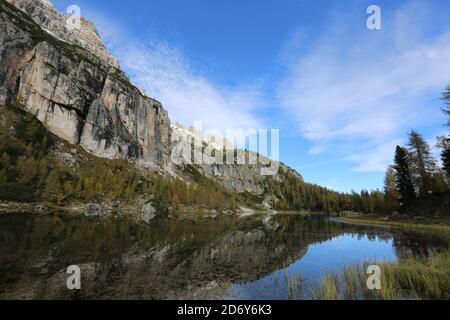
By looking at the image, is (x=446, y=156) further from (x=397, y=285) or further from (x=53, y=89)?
(x=53, y=89)

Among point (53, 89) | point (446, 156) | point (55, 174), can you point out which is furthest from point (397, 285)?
point (53, 89)

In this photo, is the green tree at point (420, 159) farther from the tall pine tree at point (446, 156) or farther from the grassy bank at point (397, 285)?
the grassy bank at point (397, 285)

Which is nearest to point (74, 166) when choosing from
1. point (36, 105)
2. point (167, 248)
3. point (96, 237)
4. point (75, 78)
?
point (36, 105)

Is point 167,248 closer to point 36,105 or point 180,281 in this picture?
point 180,281

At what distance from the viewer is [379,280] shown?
656 inches

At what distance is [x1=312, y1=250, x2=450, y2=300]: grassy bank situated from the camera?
569 inches

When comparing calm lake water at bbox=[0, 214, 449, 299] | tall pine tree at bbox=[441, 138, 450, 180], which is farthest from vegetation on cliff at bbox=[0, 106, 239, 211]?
tall pine tree at bbox=[441, 138, 450, 180]

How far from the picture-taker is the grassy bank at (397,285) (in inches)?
569

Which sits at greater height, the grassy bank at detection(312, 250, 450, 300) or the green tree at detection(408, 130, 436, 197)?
the green tree at detection(408, 130, 436, 197)

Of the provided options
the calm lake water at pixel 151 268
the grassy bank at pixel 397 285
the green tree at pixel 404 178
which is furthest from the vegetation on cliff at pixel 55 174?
the grassy bank at pixel 397 285

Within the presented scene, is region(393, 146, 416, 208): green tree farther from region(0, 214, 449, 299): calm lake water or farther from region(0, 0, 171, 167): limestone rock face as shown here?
region(0, 0, 171, 167): limestone rock face

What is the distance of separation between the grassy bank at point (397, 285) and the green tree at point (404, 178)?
65326 millimetres

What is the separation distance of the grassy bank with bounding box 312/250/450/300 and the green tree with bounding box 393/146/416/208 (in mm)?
65326
